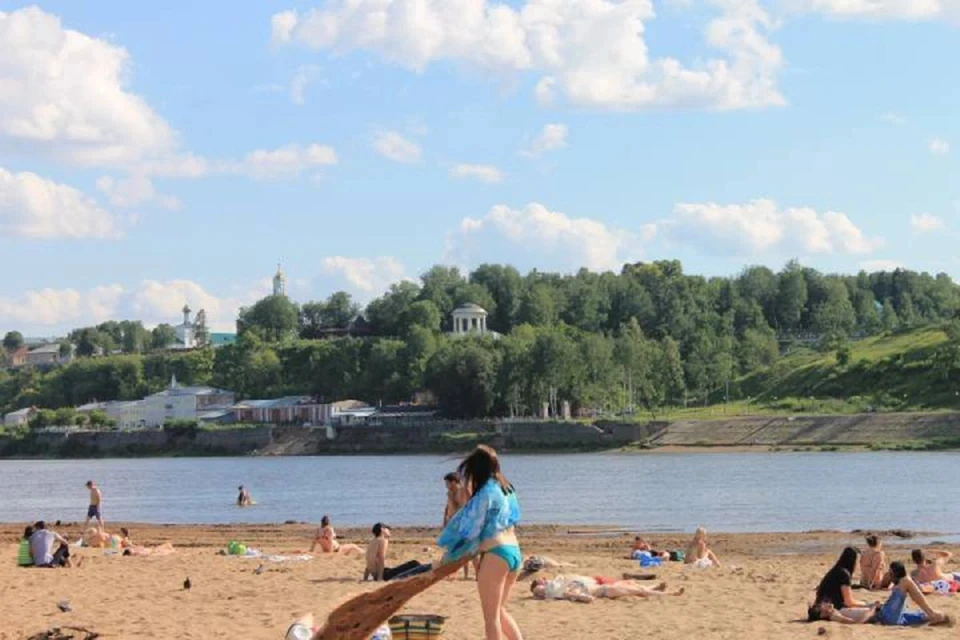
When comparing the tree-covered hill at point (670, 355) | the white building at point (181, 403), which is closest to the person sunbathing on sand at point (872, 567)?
the tree-covered hill at point (670, 355)

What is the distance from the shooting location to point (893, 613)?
58.9 feet

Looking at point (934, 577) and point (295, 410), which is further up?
point (295, 410)

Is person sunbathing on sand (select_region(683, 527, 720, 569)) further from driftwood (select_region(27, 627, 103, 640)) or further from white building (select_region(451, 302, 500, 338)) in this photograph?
white building (select_region(451, 302, 500, 338))

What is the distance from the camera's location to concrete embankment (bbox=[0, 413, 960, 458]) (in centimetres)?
10756

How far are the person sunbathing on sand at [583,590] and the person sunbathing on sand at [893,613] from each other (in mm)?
2646

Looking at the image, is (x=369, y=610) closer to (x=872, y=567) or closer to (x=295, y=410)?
(x=872, y=567)

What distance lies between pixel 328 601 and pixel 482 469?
28.8 feet

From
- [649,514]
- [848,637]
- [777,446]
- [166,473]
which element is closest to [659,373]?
[777,446]

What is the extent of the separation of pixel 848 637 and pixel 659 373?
130 meters

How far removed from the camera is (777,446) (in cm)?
10938

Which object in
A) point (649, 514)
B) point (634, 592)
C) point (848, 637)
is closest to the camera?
point (848, 637)

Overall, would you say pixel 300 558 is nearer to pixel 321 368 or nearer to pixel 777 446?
pixel 777 446

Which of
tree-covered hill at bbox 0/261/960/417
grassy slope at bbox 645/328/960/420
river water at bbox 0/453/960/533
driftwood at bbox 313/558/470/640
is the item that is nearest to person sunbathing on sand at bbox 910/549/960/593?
driftwood at bbox 313/558/470/640

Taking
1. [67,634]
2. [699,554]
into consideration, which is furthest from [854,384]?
[67,634]
